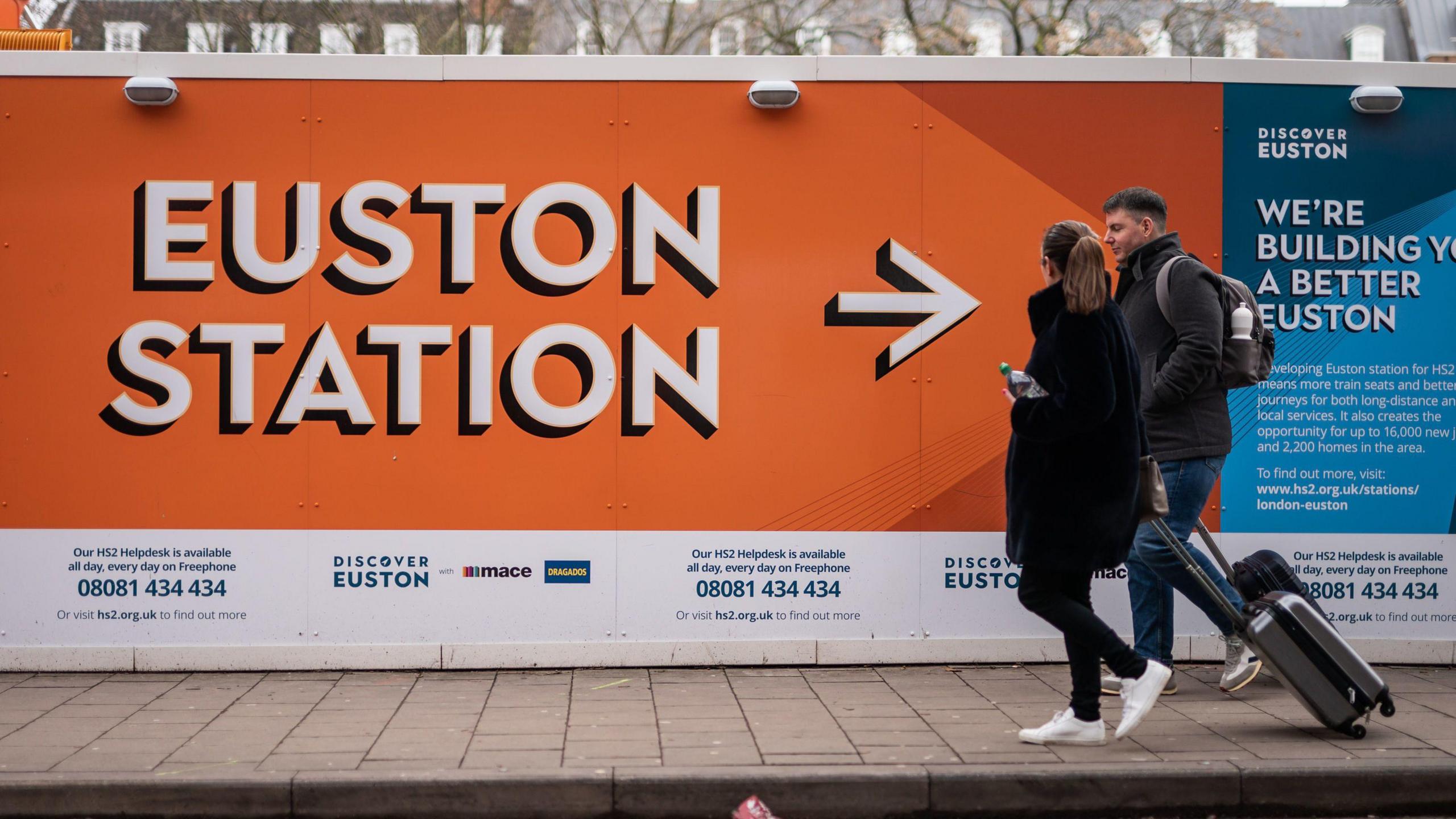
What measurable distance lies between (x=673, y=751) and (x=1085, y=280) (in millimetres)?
2146

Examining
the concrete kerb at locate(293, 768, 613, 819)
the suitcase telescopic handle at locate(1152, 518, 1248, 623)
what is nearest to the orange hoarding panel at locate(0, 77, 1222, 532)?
the suitcase telescopic handle at locate(1152, 518, 1248, 623)

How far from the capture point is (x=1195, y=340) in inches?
194

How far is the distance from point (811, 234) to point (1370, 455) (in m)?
2.82

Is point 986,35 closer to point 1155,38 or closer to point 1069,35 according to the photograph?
point 1069,35

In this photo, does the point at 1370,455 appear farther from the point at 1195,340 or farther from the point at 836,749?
the point at 836,749

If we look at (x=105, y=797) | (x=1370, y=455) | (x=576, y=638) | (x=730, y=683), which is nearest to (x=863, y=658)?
(x=730, y=683)

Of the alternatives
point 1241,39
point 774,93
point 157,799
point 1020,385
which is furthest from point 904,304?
point 1241,39

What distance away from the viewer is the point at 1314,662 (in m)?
4.53

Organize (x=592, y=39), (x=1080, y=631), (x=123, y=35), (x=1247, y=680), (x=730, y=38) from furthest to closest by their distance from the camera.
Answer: (x=730, y=38), (x=592, y=39), (x=123, y=35), (x=1247, y=680), (x=1080, y=631)

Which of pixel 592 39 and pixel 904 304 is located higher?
pixel 592 39

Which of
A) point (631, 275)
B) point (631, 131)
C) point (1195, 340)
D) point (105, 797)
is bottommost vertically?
point (105, 797)

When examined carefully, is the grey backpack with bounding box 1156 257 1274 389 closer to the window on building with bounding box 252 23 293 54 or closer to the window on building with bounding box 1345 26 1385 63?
the window on building with bounding box 252 23 293 54

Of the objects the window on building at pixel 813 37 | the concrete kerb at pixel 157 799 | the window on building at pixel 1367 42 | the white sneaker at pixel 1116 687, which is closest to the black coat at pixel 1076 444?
the white sneaker at pixel 1116 687

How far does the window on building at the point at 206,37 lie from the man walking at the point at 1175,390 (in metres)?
17.2
